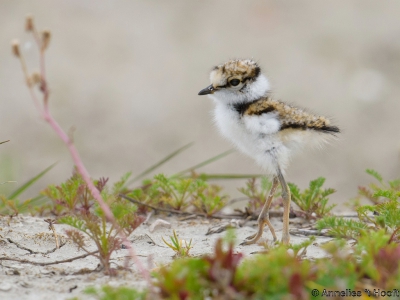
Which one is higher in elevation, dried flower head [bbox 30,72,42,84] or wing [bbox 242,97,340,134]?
dried flower head [bbox 30,72,42,84]

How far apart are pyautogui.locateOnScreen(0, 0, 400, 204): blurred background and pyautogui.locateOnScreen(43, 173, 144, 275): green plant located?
3421 mm

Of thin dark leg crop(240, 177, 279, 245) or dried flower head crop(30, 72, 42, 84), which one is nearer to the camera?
dried flower head crop(30, 72, 42, 84)

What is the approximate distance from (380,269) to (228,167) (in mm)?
5371

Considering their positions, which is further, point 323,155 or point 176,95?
point 176,95

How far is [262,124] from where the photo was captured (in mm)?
3396

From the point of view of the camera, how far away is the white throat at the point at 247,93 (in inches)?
145

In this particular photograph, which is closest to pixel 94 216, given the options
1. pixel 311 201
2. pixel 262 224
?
pixel 262 224

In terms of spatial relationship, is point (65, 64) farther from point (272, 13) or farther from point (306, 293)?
point (306, 293)

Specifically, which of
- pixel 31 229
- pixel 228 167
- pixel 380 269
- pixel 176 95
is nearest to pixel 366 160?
pixel 228 167

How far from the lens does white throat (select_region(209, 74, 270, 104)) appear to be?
3680mm

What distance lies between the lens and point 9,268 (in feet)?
9.55

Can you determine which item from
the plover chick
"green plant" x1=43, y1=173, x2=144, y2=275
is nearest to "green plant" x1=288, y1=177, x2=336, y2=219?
the plover chick

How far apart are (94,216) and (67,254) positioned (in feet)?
1.08
